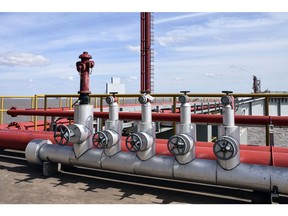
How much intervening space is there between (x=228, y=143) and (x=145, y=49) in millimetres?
18965

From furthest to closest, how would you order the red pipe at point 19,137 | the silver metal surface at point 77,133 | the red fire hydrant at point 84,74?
the red pipe at point 19,137
the red fire hydrant at point 84,74
the silver metal surface at point 77,133

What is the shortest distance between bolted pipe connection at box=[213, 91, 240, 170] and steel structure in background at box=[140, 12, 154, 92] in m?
18.0

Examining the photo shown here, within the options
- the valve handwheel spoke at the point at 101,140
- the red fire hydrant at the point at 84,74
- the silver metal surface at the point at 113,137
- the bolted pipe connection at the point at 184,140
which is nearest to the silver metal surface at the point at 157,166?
the bolted pipe connection at the point at 184,140

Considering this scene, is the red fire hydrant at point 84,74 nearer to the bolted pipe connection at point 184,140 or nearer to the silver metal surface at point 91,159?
the silver metal surface at point 91,159

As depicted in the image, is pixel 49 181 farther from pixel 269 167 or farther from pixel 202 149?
pixel 269 167

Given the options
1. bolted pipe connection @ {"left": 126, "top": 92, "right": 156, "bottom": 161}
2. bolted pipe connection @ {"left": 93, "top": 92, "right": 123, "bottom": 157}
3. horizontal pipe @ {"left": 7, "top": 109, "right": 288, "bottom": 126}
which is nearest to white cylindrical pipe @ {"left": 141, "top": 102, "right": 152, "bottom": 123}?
bolted pipe connection @ {"left": 126, "top": 92, "right": 156, "bottom": 161}

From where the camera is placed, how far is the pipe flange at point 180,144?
3184 millimetres

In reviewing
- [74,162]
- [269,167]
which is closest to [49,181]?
[74,162]

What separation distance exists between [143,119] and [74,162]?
130cm

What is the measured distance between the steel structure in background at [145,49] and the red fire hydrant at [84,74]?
669 inches

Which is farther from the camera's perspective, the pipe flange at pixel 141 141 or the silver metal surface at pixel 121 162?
the silver metal surface at pixel 121 162

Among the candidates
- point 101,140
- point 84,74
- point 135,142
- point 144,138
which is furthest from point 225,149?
point 84,74

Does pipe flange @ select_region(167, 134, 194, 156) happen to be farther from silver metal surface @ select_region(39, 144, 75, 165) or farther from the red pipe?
the red pipe

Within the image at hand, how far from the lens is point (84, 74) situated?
13.2 feet
